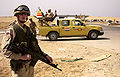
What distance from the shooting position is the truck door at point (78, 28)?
42.6 feet

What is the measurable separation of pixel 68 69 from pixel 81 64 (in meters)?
0.65

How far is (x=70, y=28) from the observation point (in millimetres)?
12953

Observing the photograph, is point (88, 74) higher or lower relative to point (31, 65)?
lower

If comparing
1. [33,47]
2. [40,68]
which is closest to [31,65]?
[33,47]

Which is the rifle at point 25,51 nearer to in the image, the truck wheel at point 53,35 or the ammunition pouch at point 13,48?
the ammunition pouch at point 13,48

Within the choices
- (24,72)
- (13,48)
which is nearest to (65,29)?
(24,72)

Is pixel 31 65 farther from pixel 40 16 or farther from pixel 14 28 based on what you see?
pixel 40 16

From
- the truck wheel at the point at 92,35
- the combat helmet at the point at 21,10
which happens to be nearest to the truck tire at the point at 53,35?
the truck wheel at the point at 92,35

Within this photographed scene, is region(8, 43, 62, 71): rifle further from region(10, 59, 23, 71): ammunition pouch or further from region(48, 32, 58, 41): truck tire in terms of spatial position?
region(48, 32, 58, 41): truck tire

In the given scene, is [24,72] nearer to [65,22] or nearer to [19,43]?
[19,43]

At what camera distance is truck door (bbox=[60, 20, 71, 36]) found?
13.0 meters

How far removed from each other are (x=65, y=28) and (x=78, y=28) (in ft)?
3.23

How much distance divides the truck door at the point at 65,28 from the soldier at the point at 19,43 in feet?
33.7

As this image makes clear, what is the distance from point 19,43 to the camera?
2.53 m
